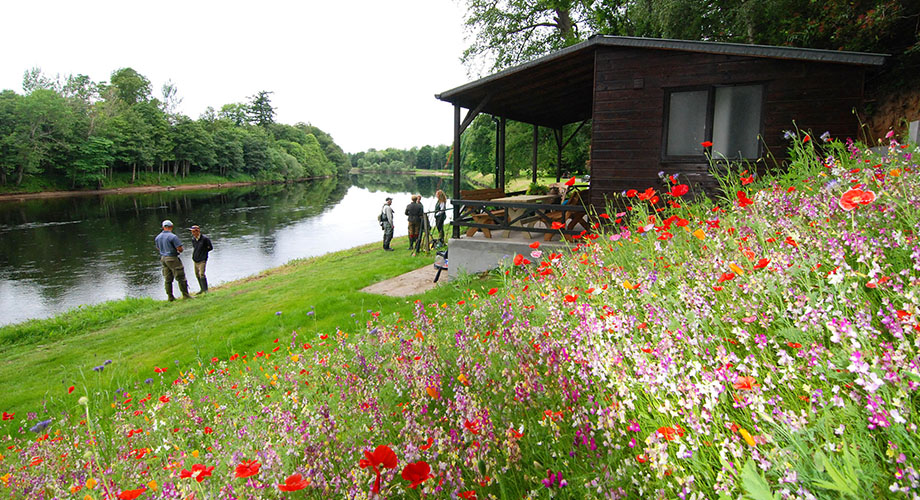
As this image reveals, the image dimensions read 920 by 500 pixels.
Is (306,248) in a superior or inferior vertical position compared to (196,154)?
inferior

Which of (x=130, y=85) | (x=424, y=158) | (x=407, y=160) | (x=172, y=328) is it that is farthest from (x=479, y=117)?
(x=407, y=160)

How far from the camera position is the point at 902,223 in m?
2.31

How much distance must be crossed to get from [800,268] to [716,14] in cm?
1944

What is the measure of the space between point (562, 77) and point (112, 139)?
69.3 metres

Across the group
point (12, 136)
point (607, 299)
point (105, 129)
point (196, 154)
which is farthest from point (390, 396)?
point (196, 154)

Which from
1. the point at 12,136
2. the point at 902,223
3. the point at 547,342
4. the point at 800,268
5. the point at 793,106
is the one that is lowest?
the point at 547,342

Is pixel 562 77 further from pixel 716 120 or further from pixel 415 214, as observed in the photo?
pixel 415 214

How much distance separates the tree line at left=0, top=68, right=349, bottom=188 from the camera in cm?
5275

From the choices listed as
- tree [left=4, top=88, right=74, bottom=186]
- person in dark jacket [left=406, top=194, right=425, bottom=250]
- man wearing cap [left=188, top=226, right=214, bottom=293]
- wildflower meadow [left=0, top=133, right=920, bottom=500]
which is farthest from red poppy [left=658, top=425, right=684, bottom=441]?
tree [left=4, top=88, right=74, bottom=186]

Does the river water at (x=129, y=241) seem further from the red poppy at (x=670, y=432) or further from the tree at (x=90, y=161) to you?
the red poppy at (x=670, y=432)

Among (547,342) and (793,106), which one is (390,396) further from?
(793,106)

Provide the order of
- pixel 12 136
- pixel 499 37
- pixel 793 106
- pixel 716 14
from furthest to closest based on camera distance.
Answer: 1. pixel 12 136
2. pixel 499 37
3. pixel 716 14
4. pixel 793 106

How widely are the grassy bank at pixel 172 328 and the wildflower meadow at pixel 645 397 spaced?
321 centimetres

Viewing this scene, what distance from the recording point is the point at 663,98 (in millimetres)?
9562
